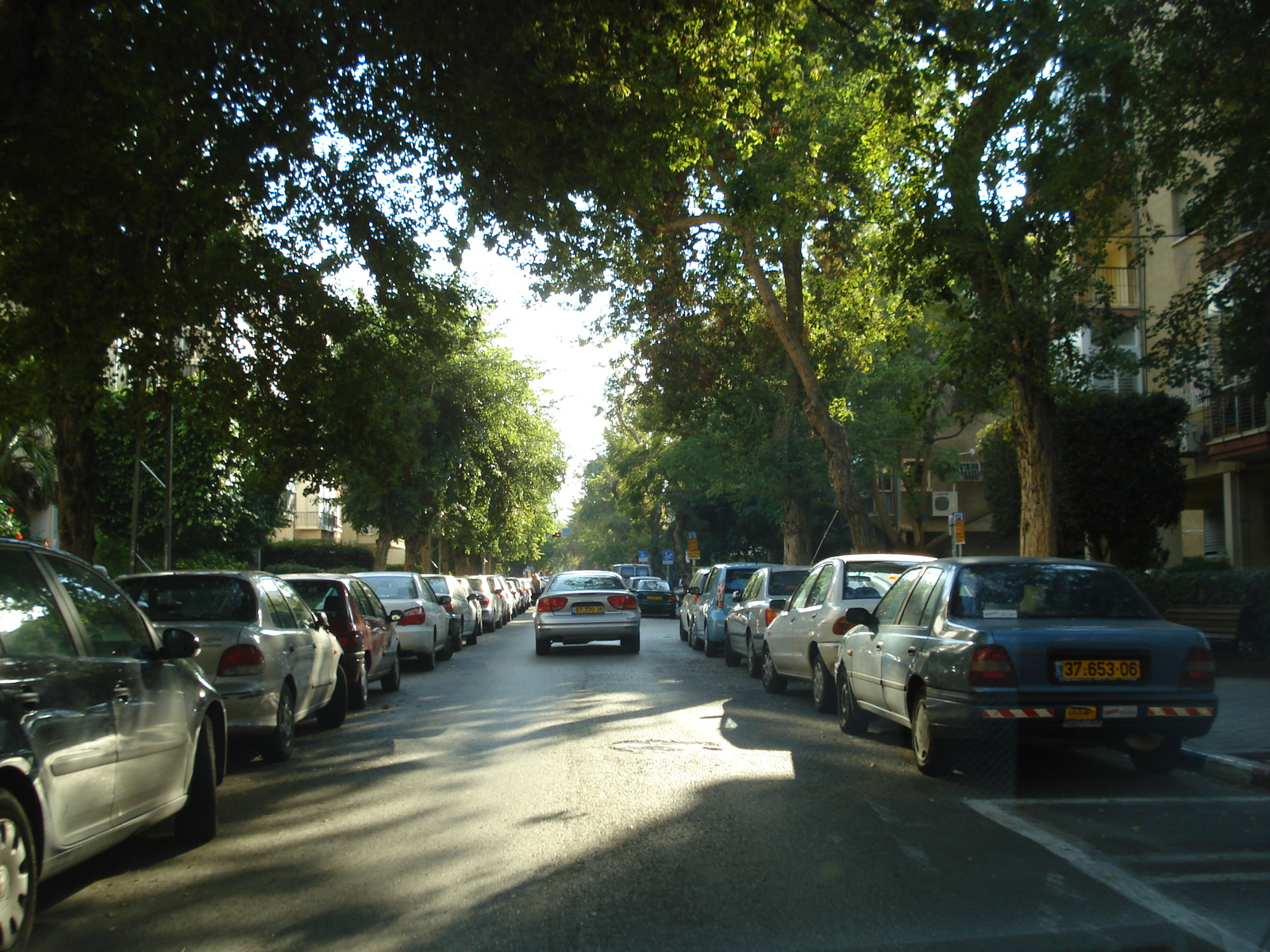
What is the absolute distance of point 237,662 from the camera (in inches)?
344

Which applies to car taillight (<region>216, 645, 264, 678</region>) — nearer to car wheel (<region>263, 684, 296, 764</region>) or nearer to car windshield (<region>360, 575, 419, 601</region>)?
car wheel (<region>263, 684, 296, 764</region>)

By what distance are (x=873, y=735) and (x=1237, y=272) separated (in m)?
6.82

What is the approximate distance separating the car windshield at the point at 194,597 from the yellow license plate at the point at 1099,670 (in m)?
5.89

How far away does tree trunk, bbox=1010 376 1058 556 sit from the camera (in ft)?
49.0

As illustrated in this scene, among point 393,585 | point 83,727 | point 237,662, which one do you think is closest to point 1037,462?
point 393,585

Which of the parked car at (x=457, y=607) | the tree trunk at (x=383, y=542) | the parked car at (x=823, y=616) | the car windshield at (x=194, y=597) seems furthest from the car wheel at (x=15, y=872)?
the tree trunk at (x=383, y=542)

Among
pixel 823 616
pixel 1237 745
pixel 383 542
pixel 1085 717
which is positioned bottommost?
pixel 1237 745

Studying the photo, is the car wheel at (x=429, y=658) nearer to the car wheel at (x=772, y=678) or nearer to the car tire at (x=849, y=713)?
the car wheel at (x=772, y=678)

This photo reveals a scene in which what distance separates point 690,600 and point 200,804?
18215mm

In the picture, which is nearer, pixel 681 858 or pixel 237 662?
pixel 681 858

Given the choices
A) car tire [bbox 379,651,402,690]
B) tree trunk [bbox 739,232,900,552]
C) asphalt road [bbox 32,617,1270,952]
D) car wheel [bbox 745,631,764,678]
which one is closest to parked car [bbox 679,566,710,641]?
tree trunk [bbox 739,232,900,552]

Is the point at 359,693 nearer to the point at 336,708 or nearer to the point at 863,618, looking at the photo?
the point at 336,708

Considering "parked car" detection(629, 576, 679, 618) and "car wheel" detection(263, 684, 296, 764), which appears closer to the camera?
"car wheel" detection(263, 684, 296, 764)

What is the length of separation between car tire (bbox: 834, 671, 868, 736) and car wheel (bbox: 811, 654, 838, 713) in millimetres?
1214
